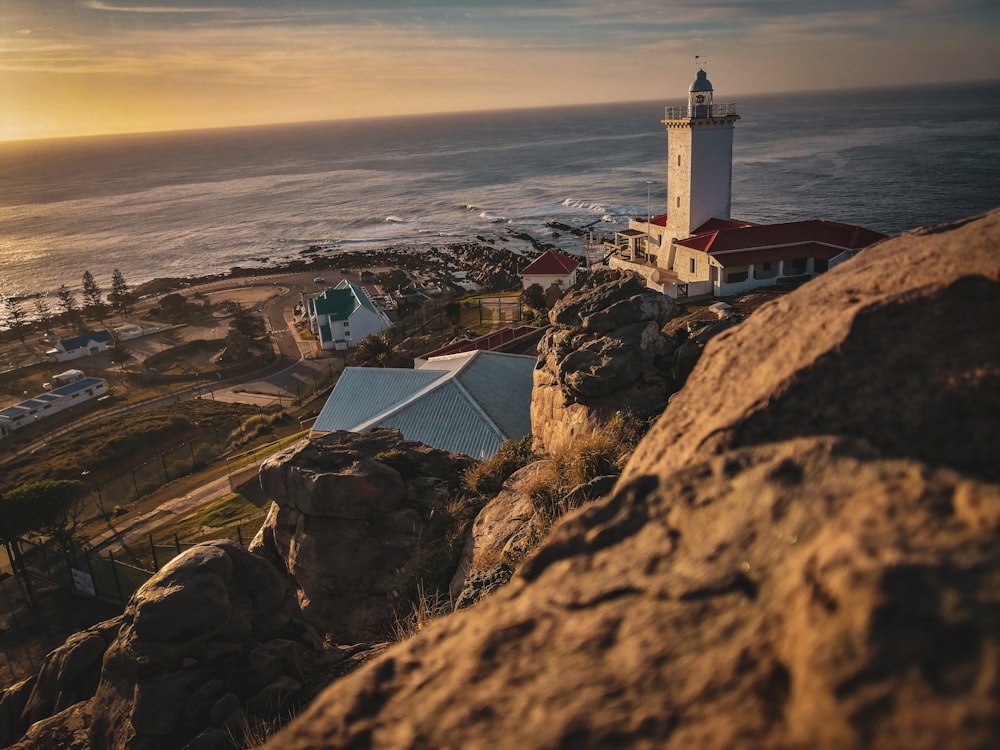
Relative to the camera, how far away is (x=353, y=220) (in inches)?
4747

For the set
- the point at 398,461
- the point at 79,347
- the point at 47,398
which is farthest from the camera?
the point at 79,347

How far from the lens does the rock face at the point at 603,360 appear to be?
505 inches

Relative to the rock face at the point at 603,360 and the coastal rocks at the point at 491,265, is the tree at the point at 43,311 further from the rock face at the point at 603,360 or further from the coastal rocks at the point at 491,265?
the rock face at the point at 603,360

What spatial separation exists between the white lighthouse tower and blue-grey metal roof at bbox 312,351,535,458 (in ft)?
80.9

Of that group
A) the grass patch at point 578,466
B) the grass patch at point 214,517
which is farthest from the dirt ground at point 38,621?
the grass patch at point 578,466

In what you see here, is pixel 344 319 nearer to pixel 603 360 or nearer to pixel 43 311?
pixel 603 360

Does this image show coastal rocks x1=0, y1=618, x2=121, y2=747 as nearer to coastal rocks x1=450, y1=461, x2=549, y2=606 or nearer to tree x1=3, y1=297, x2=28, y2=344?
coastal rocks x1=450, y1=461, x2=549, y2=606

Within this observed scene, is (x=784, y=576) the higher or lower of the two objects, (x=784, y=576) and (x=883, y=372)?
the lower

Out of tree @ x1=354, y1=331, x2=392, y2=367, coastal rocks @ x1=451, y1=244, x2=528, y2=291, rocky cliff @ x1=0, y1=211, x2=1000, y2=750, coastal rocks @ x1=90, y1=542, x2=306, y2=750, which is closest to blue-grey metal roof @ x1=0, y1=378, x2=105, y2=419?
tree @ x1=354, y1=331, x2=392, y2=367

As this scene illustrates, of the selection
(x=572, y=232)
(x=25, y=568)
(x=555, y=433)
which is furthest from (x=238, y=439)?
(x=572, y=232)

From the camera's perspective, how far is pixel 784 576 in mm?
2877

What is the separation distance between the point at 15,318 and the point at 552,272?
2298 inches

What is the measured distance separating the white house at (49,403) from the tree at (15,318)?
2273cm

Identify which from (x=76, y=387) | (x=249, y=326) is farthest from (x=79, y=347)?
(x=249, y=326)
